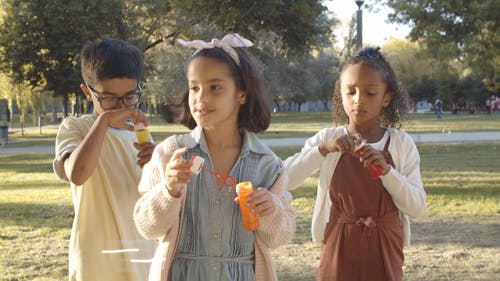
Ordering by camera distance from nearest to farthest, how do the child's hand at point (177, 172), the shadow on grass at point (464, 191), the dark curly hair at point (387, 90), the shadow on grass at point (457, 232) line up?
the child's hand at point (177, 172) < the dark curly hair at point (387, 90) < the shadow on grass at point (457, 232) < the shadow on grass at point (464, 191)

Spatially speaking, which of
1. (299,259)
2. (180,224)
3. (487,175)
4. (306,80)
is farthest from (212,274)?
(306,80)

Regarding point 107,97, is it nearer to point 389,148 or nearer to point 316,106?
point 389,148

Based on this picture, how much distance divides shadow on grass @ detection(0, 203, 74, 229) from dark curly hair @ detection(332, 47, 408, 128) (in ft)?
15.4

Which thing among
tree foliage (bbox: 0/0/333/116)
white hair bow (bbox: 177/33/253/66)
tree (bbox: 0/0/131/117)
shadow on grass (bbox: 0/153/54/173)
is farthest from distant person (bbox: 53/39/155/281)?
tree (bbox: 0/0/131/117)

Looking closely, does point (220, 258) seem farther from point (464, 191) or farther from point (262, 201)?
point (464, 191)

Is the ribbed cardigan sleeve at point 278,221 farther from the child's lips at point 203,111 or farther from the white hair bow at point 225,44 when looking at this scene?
the white hair bow at point 225,44

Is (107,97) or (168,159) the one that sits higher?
(107,97)

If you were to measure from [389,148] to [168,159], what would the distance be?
1.33 m

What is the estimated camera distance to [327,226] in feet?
10.5

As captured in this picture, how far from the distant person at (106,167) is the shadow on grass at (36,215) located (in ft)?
15.5

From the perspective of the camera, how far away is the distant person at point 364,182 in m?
3.00

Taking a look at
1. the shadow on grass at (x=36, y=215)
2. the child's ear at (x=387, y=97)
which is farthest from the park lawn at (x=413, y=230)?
the child's ear at (x=387, y=97)

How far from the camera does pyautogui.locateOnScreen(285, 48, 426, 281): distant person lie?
9.86 feet

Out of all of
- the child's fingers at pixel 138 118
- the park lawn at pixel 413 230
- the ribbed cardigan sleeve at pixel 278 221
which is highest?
the child's fingers at pixel 138 118
